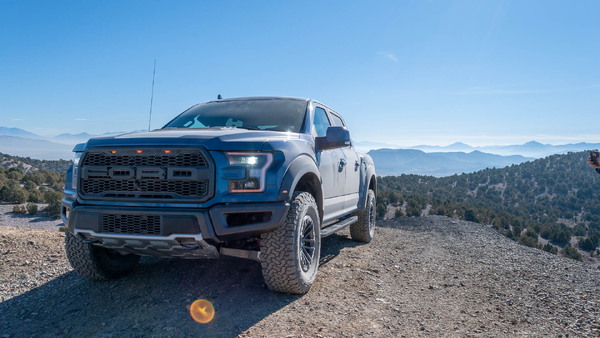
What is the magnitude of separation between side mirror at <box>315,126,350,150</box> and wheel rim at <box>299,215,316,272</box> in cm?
88

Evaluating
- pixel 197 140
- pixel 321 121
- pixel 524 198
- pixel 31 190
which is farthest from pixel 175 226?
pixel 524 198

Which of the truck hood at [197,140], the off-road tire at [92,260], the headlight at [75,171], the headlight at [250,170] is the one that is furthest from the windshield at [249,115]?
the off-road tire at [92,260]

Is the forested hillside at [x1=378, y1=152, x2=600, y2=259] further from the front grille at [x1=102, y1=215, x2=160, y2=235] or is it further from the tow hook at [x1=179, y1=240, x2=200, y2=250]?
the front grille at [x1=102, y1=215, x2=160, y2=235]

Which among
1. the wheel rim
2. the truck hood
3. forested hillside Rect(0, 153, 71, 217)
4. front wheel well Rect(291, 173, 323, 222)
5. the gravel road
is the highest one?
the truck hood

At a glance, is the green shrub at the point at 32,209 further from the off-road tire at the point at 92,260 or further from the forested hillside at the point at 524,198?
the off-road tire at the point at 92,260

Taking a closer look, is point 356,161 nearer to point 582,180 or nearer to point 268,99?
point 268,99

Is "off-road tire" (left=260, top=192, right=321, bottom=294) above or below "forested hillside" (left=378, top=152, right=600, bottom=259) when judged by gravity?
above

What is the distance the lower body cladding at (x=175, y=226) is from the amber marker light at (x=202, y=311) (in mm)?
483

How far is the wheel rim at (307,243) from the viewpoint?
4184 mm

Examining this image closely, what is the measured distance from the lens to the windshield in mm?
4781

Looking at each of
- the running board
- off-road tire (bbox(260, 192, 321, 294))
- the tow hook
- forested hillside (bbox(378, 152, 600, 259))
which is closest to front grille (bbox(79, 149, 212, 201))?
the tow hook

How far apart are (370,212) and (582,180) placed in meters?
61.4

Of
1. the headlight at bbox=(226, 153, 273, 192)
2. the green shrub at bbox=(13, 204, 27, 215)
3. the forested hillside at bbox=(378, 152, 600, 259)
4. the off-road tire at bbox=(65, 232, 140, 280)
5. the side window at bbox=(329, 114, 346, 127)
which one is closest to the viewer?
the headlight at bbox=(226, 153, 273, 192)

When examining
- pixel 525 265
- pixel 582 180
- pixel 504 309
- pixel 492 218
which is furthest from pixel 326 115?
pixel 582 180
